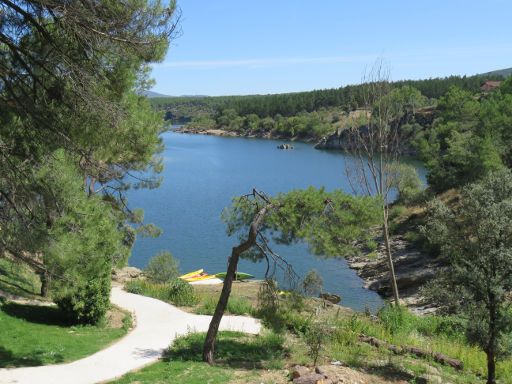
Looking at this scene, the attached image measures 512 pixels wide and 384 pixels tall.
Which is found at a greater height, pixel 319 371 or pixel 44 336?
pixel 319 371

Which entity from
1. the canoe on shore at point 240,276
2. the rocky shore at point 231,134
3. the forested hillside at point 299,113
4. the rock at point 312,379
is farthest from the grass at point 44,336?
the rocky shore at point 231,134

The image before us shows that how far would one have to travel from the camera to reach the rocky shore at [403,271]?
28250 millimetres

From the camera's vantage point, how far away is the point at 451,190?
41781 millimetres

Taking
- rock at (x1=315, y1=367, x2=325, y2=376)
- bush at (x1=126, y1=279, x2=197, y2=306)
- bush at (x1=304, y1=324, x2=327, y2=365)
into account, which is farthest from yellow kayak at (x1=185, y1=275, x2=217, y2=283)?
rock at (x1=315, y1=367, x2=325, y2=376)

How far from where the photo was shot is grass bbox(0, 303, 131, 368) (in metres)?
11.8

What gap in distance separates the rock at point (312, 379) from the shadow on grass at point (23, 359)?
542cm

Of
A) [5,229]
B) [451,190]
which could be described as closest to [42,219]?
[5,229]

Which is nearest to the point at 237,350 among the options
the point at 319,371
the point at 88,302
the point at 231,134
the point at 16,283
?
the point at 319,371

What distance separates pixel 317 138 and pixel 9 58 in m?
117

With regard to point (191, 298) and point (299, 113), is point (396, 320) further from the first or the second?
point (299, 113)

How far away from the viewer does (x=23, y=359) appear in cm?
1159

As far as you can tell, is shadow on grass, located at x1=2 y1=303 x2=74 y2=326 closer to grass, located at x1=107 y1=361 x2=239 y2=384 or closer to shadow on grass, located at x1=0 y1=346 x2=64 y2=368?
shadow on grass, located at x1=0 y1=346 x2=64 y2=368

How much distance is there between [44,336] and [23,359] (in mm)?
1462

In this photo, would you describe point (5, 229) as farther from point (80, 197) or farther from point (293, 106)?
point (293, 106)
